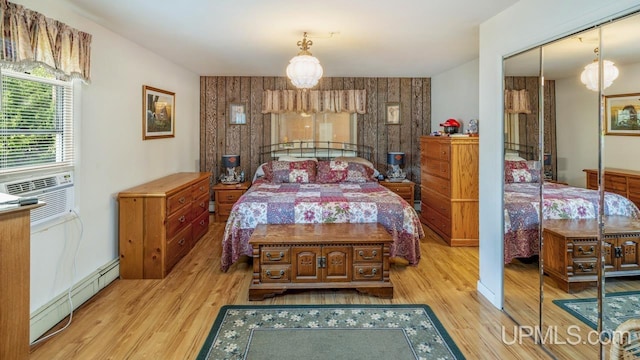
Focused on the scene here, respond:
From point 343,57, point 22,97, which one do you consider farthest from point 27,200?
point 343,57

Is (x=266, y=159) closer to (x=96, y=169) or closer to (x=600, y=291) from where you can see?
(x=96, y=169)

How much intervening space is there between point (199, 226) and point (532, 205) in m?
3.88

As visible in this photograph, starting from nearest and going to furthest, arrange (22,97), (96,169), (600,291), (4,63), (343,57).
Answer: (600,291), (4,63), (22,97), (96,169), (343,57)

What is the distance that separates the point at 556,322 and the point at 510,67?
1.79 meters

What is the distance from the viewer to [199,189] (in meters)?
4.91

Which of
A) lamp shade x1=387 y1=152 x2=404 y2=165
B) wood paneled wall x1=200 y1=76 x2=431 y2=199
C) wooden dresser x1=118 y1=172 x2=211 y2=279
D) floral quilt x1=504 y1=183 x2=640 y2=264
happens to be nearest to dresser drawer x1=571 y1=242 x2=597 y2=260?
floral quilt x1=504 y1=183 x2=640 y2=264

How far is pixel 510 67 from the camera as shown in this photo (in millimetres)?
2789

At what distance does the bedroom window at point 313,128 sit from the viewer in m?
6.47

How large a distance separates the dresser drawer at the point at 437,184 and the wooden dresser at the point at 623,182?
9.27 feet

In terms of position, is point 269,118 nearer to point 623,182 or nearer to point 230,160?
point 230,160

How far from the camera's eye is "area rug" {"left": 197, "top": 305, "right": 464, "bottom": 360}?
232 cm

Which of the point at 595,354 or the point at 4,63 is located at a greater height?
the point at 4,63

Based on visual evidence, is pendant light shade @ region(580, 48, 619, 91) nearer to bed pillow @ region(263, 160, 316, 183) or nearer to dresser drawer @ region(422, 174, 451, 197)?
dresser drawer @ region(422, 174, 451, 197)

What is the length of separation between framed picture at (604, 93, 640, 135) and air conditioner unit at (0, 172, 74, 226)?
3.24 metres
